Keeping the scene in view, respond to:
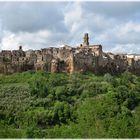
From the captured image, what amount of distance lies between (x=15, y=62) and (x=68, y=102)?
45.5 ft

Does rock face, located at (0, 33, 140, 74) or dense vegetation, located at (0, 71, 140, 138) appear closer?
dense vegetation, located at (0, 71, 140, 138)

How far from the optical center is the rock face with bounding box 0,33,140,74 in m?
76.4

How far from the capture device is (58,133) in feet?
119

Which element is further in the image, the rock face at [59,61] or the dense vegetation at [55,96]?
the rock face at [59,61]

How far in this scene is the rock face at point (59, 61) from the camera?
76438 millimetres

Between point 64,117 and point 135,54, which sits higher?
point 135,54

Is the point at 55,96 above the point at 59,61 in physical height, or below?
below

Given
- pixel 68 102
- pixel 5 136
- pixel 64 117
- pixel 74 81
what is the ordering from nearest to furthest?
pixel 5 136, pixel 64 117, pixel 68 102, pixel 74 81

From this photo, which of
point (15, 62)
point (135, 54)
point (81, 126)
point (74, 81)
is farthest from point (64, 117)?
point (135, 54)

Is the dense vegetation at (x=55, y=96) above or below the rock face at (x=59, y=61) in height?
below

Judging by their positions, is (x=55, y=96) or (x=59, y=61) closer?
(x=55, y=96)

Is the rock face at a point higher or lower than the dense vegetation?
higher

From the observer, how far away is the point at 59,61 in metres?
76.8

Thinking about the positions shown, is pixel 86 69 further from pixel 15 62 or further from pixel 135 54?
pixel 135 54
